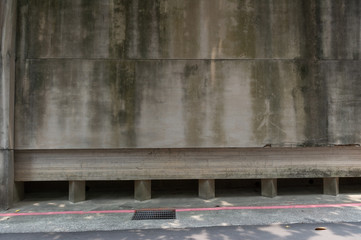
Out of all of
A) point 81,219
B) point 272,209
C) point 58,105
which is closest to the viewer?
point 81,219

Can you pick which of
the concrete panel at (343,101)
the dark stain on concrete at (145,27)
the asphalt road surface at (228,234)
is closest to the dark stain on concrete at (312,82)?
the concrete panel at (343,101)

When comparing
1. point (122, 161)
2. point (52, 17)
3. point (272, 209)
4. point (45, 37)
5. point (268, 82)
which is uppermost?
point (52, 17)

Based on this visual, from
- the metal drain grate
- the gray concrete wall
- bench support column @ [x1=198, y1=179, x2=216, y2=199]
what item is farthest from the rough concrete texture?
bench support column @ [x1=198, y1=179, x2=216, y2=199]

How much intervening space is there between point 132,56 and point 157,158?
2.70 metres

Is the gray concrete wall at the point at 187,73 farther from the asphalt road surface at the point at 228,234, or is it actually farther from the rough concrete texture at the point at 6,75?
the asphalt road surface at the point at 228,234

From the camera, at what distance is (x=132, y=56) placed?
6.65 meters

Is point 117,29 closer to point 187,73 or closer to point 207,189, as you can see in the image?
point 187,73

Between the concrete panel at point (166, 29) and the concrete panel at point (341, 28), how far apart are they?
596 mm

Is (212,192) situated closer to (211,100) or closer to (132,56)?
(211,100)

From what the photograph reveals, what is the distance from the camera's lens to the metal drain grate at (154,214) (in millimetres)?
5606

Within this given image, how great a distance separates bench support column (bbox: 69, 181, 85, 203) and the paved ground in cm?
16

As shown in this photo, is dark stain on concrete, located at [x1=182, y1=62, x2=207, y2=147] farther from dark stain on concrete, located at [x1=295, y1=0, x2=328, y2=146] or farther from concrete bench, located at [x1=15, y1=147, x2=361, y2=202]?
dark stain on concrete, located at [x1=295, y1=0, x2=328, y2=146]

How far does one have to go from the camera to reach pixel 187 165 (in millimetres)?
6715

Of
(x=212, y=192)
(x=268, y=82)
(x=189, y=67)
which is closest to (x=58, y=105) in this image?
(x=189, y=67)
